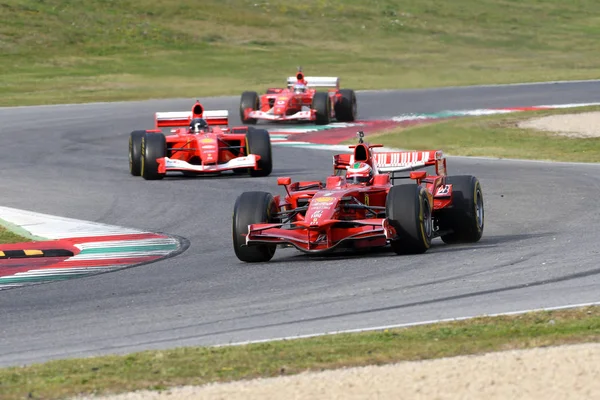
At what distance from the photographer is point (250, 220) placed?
13.9 meters

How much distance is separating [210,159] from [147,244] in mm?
7984

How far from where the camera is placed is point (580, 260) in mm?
12742

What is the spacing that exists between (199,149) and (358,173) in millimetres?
9591

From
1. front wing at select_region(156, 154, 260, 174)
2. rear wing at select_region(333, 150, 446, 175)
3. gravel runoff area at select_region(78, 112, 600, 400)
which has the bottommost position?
front wing at select_region(156, 154, 260, 174)

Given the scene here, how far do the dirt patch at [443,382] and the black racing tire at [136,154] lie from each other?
1634 cm

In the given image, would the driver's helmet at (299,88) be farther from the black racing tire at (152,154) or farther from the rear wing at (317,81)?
the black racing tire at (152,154)

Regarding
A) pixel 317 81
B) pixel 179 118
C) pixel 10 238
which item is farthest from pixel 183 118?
pixel 317 81

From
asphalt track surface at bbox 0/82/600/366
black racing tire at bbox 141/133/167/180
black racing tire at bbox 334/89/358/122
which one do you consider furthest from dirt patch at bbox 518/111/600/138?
black racing tire at bbox 141/133/167/180

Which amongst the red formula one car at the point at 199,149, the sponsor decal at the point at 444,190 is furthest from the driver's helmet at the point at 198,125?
the sponsor decal at the point at 444,190

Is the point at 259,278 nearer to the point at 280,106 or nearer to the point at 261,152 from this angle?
the point at 261,152

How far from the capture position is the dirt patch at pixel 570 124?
1266 inches

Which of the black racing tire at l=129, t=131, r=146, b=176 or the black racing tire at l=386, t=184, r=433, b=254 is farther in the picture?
the black racing tire at l=129, t=131, r=146, b=176

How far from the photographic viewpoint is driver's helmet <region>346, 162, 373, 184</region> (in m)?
14.7

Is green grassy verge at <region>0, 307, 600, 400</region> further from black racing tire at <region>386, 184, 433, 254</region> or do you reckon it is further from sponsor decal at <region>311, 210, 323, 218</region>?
sponsor decal at <region>311, 210, 323, 218</region>
